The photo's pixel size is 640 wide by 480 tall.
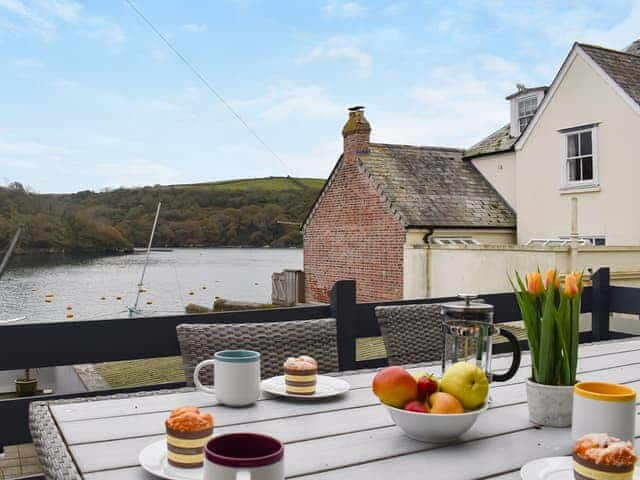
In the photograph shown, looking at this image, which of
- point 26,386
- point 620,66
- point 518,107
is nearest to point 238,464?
point 26,386

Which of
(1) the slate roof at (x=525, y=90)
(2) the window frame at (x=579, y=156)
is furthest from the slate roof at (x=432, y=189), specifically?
(1) the slate roof at (x=525, y=90)

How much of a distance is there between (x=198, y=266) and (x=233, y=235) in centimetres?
1080

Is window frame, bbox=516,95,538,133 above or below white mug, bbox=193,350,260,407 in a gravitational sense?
above

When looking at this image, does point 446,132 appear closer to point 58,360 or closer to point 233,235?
point 233,235

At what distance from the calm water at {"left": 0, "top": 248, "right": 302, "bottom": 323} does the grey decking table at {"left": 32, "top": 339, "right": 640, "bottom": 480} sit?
8.80m

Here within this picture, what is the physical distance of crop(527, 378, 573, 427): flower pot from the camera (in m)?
1.34

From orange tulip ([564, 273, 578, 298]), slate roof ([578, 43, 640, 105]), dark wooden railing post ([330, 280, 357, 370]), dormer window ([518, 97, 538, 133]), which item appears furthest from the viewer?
dormer window ([518, 97, 538, 133])

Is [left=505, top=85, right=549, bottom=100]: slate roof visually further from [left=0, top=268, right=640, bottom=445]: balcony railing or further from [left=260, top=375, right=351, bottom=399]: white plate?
[left=260, top=375, right=351, bottom=399]: white plate

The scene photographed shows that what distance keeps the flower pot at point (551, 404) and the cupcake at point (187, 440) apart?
2.50 feet

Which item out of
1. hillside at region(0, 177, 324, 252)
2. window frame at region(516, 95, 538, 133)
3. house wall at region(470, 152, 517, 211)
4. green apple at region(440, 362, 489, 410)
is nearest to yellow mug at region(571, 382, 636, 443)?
green apple at region(440, 362, 489, 410)

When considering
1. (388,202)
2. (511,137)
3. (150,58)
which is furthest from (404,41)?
(150,58)

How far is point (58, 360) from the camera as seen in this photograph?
6.51 ft

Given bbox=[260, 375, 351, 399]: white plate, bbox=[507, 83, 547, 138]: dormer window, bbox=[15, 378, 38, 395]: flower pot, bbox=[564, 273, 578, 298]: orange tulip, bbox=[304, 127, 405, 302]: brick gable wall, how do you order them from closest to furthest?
bbox=[564, 273, 578, 298]: orange tulip, bbox=[260, 375, 351, 399]: white plate, bbox=[15, 378, 38, 395]: flower pot, bbox=[304, 127, 405, 302]: brick gable wall, bbox=[507, 83, 547, 138]: dormer window

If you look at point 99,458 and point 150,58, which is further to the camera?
point 150,58
